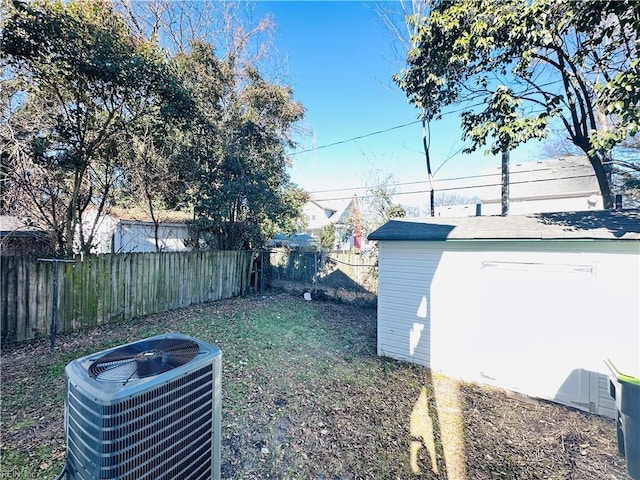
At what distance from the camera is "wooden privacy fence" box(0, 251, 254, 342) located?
4594 millimetres

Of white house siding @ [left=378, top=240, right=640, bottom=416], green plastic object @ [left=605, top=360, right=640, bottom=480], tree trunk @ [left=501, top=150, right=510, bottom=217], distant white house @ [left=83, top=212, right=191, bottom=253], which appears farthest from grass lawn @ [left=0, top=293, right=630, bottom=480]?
distant white house @ [left=83, top=212, right=191, bottom=253]

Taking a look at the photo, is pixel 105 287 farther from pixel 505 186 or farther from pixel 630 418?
pixel 505 186

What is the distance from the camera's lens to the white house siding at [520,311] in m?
3.27

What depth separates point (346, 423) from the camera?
3039 mm

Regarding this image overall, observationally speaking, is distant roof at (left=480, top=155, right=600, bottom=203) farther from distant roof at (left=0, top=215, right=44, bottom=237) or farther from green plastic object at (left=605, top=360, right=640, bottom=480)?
distant roof at (left=0, top=215, right=44, bottom=237)

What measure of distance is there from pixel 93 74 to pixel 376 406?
654 centimetres

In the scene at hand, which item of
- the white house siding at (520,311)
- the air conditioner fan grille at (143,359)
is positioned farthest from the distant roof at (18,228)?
the white house siding at (520,311)

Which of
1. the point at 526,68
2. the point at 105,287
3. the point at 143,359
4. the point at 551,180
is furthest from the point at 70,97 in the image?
the point at 551,180

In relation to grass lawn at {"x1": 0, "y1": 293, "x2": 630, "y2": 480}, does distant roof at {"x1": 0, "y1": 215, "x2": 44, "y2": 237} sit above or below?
above

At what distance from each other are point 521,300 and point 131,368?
424 cm

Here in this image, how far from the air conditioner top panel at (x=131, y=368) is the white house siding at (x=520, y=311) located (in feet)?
11.7

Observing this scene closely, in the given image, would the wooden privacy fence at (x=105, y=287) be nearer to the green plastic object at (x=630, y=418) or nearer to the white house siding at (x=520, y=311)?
the white house siding at (x=520, y=311)

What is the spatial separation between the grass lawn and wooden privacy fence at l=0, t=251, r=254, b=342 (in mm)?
499

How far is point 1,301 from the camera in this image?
444 centimetres
